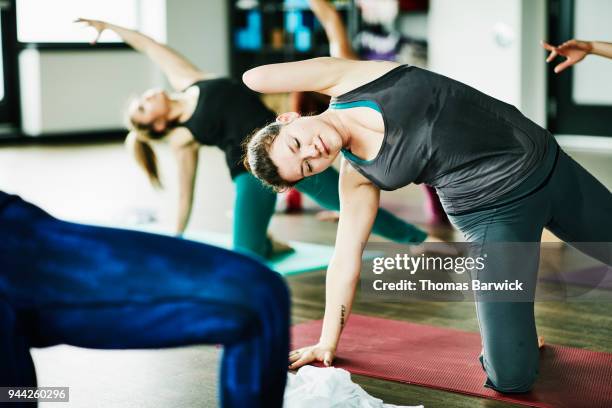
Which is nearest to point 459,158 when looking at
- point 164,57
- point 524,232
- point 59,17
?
point 524,232

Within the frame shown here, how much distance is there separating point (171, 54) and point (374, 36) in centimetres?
574

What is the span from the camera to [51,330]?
1.40 metres

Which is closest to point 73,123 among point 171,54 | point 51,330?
point 171,54

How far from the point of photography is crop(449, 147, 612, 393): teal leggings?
2.45 metres

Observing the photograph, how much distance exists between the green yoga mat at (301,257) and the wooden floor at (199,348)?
0.06 m

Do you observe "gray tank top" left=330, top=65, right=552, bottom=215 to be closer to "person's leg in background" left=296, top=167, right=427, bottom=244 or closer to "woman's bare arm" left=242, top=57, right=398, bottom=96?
"woman's bare arm" left=242, top=57, right=398, bottom=96

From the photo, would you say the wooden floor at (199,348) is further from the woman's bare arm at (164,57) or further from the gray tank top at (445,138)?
the woman's bare arm at (164,57)

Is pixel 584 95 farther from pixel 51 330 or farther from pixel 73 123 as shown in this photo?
pixel 51 330

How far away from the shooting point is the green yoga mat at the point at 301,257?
13.6 ft

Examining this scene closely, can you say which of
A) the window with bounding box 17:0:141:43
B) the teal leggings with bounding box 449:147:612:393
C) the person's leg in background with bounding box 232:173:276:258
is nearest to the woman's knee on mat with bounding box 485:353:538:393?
the teal leggings with bounding box 449:147:612:393

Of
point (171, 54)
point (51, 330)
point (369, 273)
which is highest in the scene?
point (171, 54)

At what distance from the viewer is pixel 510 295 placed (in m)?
2.44

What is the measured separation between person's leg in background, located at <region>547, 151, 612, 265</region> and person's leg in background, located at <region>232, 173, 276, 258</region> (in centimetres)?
167

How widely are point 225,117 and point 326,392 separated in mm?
1861
